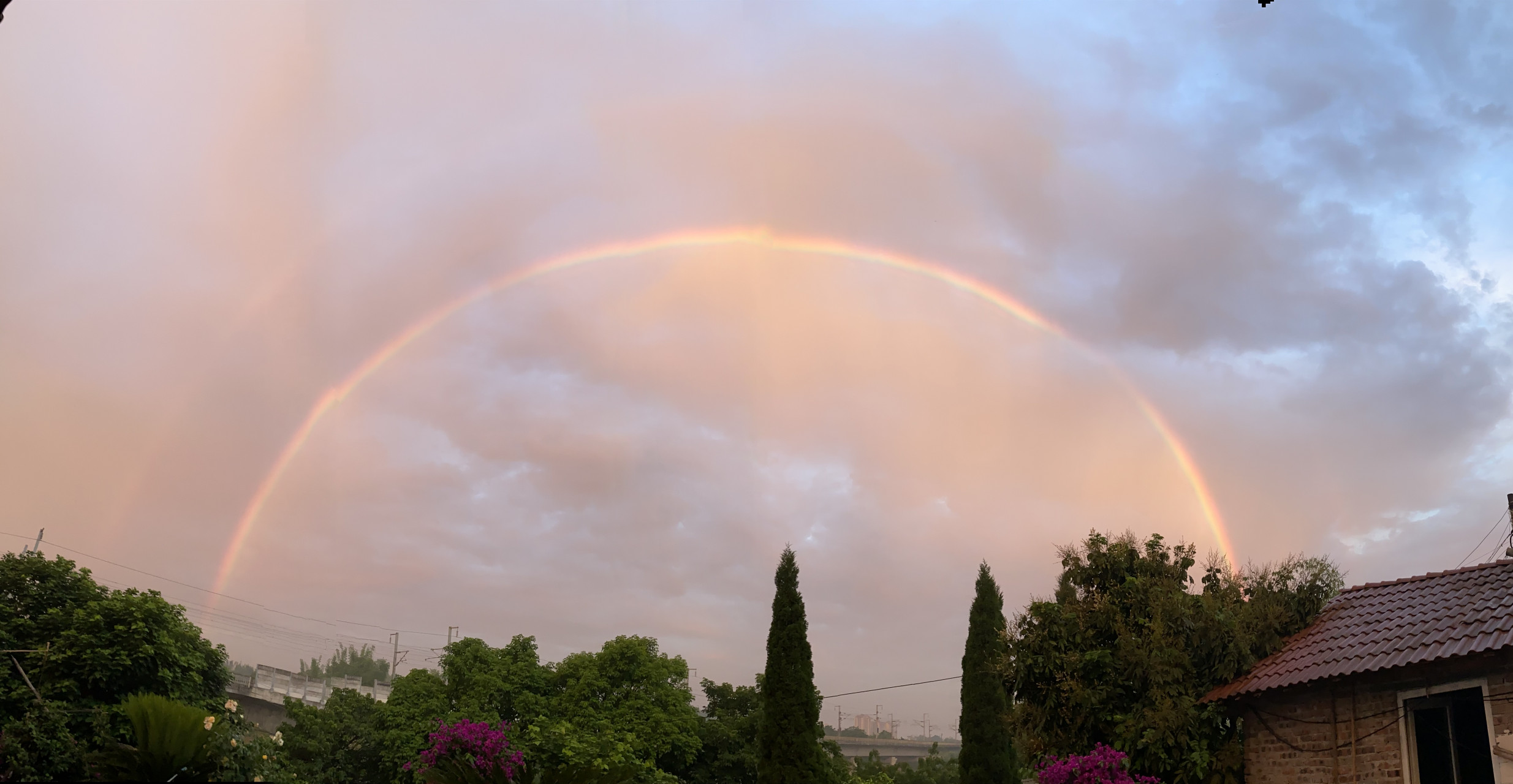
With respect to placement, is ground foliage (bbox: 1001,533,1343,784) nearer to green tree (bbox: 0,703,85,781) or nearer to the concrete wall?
green tree (bbox: 0,703,85,781)

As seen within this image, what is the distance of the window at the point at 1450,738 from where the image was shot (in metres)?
13.7

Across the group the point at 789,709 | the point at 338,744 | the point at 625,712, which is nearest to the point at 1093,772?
the point at 789,709

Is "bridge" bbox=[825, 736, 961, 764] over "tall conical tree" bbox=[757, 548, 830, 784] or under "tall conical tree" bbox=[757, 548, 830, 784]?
under

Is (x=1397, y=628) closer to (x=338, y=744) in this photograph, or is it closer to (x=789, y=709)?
(x=789, y=709)

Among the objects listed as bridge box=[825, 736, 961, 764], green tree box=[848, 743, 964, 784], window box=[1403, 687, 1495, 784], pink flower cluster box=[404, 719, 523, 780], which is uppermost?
window box=[1403, 687, 1495, 784]

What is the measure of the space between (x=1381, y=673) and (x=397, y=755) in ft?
110

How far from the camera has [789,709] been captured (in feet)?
98.4

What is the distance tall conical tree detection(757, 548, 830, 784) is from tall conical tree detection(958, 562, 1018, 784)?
458cm

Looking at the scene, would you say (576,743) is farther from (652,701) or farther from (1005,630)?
(1005,630)

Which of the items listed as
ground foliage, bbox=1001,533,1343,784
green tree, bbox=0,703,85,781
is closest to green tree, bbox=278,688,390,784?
green tree, bbox=0,703,85,781

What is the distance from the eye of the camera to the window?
1367cm

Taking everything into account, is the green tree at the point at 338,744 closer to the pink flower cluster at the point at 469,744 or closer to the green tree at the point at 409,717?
the green tree at the point at 409,717

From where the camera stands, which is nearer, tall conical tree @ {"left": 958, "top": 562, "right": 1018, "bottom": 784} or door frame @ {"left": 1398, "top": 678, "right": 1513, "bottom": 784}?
door frame @ {"left": 1398, "top": 678, "right": 1513, "bottom": 784}

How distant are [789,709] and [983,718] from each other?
20.6ft
